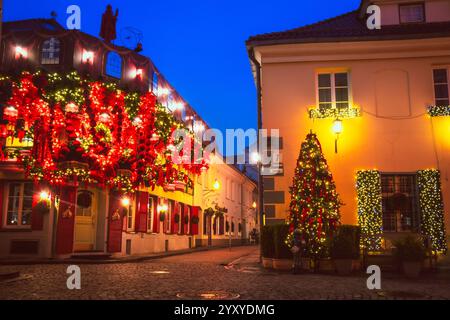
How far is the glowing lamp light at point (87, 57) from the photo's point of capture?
73.4ft

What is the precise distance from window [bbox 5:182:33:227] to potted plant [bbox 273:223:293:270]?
10879mm

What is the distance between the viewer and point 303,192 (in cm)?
1447

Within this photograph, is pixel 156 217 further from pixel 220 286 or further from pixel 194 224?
pixel 220 286

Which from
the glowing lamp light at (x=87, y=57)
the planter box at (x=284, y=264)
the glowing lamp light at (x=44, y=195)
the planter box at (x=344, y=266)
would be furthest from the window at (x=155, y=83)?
the planter box at (x=344, y=266)

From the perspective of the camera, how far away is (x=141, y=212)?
23281mm

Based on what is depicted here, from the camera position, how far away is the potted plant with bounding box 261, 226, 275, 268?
15.4m

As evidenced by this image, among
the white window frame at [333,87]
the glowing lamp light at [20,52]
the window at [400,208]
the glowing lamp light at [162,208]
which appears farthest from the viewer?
the glowing lamp light at [162,208]

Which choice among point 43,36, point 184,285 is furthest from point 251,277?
point 43,36

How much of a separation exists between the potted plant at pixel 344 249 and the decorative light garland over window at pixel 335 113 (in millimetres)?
4185

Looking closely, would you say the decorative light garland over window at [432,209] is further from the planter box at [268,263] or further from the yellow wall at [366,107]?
the planter box at [268,263]

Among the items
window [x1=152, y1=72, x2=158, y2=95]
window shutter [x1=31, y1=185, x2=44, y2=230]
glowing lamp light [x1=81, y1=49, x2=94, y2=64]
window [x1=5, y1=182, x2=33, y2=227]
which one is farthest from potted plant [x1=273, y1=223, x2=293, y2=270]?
window [x1=152, y1=72, x2=158, y2=95]

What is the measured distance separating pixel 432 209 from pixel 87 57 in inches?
650

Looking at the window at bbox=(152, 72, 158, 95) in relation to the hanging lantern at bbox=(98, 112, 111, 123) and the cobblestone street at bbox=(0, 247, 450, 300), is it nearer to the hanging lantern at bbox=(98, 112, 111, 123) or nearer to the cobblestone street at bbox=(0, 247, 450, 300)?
the hanging lantern at bbox=(98, 112, 111, 123)
